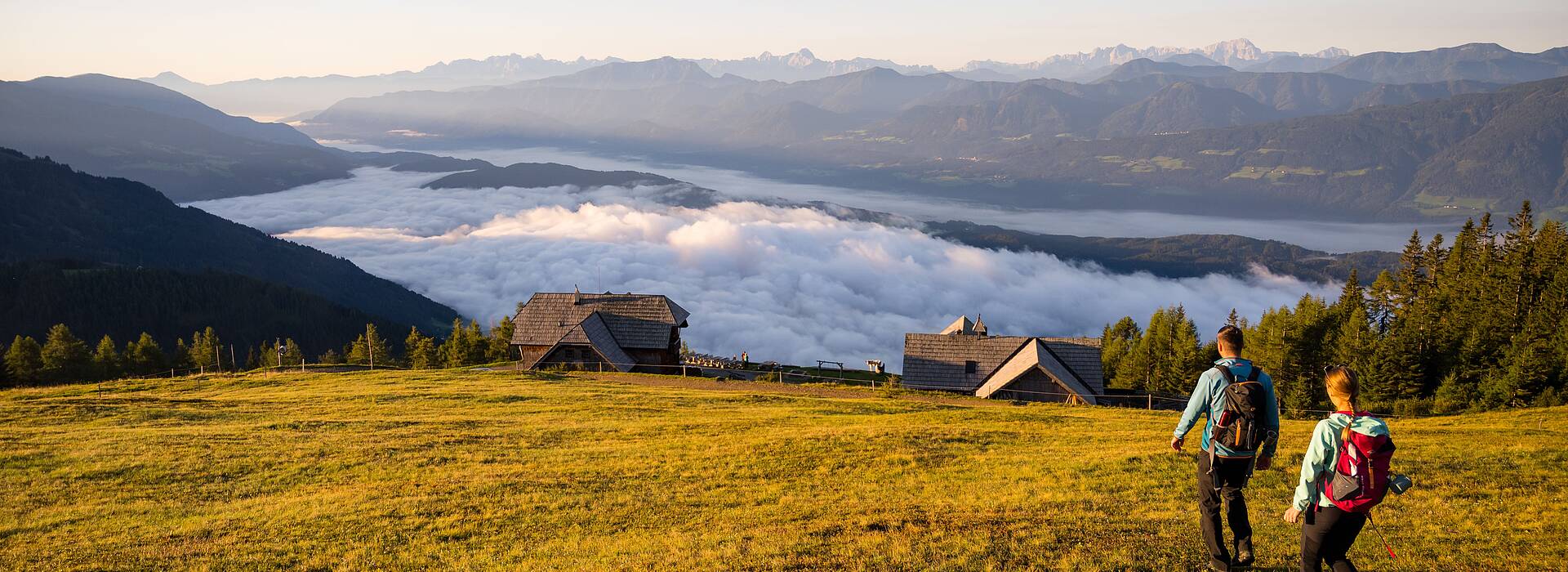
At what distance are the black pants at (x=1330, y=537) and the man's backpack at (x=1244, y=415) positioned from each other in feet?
3.77

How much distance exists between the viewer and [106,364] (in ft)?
290

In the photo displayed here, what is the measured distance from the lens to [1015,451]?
2348 cm

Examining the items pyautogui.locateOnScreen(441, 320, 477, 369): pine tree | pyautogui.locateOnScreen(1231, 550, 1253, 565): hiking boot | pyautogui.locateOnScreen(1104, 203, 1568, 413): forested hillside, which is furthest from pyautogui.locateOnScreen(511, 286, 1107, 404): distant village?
pyautogui.locateOnScreen(1231, 550, 1253, 565): hiking boot

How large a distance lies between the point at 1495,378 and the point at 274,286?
650 feet

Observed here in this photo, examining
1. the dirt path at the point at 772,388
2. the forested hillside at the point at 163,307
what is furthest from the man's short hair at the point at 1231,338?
the forested hillside at the point at 163,307

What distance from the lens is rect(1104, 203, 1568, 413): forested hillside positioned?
5122 cm

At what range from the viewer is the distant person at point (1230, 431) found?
1107 cm

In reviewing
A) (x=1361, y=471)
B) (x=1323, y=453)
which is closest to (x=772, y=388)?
(x=1323, y=453)

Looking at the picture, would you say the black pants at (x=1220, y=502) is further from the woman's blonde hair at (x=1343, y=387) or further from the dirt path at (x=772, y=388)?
the dirt path at (x=772, y=388)

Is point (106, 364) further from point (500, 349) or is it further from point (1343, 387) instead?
point (1343, 387)

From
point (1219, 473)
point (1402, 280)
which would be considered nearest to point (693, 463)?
point (1219, 473)

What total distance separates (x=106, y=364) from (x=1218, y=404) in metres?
111

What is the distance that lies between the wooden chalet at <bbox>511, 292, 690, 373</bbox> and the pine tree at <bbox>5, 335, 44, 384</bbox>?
52.3m

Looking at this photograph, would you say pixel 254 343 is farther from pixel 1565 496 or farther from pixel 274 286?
pixel 1565 496
